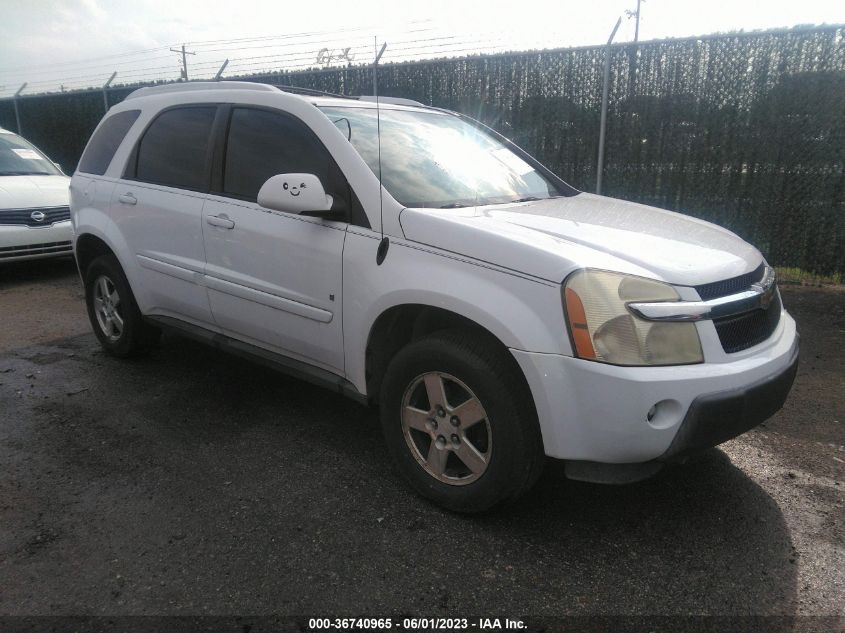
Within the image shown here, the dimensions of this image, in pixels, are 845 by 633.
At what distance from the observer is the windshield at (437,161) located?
10.2 ft

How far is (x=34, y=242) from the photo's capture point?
7.57 meters

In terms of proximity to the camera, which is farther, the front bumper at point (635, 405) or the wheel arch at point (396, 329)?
the wheel arch at point (396, 329)

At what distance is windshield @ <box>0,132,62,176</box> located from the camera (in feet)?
27.5

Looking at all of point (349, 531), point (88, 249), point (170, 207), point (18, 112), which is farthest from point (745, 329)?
point (18, 112)

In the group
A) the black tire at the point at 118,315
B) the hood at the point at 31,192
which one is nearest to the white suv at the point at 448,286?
the black tire at the point at 118,315

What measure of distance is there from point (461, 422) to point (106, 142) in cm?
350

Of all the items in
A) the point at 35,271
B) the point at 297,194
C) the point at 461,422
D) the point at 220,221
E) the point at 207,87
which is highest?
the point at 207,87

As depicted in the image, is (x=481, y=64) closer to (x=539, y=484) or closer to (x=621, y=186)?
(x=621, y=186)

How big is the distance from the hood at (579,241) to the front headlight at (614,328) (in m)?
0.08

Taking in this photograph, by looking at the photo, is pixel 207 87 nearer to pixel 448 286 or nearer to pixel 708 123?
pixel 448 286

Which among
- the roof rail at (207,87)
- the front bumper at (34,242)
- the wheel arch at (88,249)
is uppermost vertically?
the roof rail at (207,87)

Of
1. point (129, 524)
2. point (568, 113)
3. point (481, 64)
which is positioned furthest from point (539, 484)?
point (481, 64)

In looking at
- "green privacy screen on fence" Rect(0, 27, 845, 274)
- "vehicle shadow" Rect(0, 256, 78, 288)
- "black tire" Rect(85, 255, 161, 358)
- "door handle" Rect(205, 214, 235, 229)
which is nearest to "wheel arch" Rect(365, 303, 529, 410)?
"door handle" Rect(205, 214, 235, 229)

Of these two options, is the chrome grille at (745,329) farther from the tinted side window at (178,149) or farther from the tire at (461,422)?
the tinted side window at (178,149)
